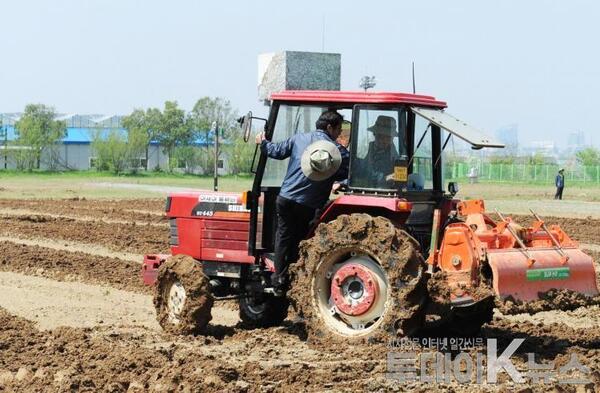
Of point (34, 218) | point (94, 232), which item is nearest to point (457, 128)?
point (94, 232)

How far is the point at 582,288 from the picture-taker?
8.56 m

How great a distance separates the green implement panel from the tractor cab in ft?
3.50

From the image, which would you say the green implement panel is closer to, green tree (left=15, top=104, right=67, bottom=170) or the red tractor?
the red tractor

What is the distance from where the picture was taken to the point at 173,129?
88.9 meters

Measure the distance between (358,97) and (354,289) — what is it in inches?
64.1

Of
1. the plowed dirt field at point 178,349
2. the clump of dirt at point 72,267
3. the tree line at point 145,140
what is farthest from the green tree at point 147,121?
the plowed dirt field at point 178,349

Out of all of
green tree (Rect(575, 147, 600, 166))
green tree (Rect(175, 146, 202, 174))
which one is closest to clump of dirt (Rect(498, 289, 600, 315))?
green tree (Rect(175, 146, 202, 174))

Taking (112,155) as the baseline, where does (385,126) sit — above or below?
above

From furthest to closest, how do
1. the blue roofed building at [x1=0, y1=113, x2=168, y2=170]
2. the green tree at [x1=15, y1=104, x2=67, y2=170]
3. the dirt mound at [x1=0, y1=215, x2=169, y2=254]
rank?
the blue roofed building at [x1=0, y1=113, x2=168, y2=170] < the green tree at [x1=15, y1=104, x2=67, y2=170] < the dirt mound at [x1=0, y1=215, x2=169, y2=254]

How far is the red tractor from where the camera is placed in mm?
8188

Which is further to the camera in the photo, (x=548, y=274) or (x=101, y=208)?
(x=101, y=208)

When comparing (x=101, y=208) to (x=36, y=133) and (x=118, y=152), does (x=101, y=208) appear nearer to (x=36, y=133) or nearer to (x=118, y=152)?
(x=118, y=152)

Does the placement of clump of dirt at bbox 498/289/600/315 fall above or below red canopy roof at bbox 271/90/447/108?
below

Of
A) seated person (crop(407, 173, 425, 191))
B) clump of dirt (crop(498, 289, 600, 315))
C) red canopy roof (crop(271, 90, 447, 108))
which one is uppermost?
red canopy roof (crop(271, 90, 447, 108))
